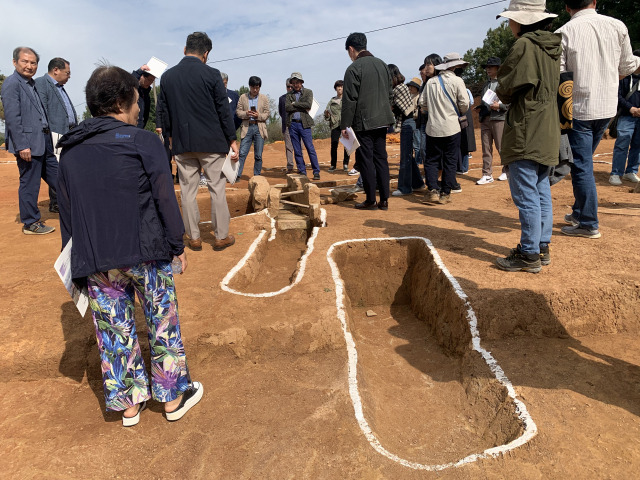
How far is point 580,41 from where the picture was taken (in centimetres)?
414

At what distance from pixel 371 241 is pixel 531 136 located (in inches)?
81.7

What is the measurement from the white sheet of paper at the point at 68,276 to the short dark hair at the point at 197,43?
9.73 feet

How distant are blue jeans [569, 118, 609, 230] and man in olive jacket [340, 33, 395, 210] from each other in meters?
2.40

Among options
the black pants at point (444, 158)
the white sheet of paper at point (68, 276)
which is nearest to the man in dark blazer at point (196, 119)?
the white sheet of paper at point (68, 276)

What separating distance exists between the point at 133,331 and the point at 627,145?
787 cm

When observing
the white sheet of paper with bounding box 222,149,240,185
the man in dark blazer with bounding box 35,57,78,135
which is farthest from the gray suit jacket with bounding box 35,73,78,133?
the white sheet of paper with bounding box 222,149,240,185

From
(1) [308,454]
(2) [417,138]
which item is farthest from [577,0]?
(1) [308,454]

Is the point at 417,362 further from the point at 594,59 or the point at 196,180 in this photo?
the point at 594,59

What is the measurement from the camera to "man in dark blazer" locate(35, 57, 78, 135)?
5.78 meters

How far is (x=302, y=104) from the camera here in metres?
9.10

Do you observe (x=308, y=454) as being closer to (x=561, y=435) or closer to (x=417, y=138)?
(x=561, y=435)

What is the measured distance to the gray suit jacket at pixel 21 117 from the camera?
518cm

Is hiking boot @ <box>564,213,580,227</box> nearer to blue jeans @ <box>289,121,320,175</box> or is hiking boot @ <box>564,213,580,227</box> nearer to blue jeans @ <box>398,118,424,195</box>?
blue jeans @ <box>398,118,424,195</box>

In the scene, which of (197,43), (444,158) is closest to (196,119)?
(197,43)
